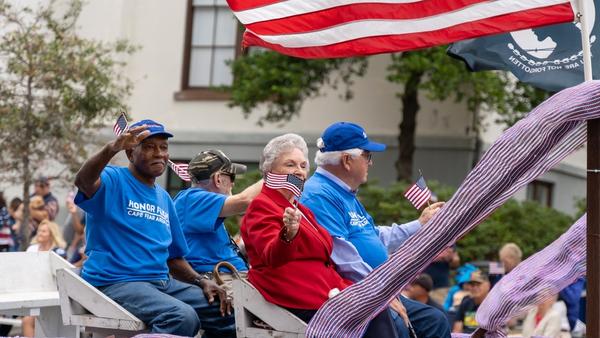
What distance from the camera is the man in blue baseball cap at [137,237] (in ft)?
23.7

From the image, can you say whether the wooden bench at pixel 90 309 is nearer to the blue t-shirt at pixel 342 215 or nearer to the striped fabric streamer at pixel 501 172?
the blue t-shirt at pixel 342 215

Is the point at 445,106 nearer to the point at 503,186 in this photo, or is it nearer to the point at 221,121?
the point at 221,121

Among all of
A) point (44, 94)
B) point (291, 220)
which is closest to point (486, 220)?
point (44, 94)

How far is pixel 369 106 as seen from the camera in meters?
23.3

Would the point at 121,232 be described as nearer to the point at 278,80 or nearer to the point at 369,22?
the point at 369,22

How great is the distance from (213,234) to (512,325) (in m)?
6.79

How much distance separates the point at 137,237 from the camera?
7523 millimetres

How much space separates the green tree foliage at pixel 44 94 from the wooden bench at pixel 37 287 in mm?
8507

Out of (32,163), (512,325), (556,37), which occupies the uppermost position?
(556,37)

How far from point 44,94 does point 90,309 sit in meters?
11.3

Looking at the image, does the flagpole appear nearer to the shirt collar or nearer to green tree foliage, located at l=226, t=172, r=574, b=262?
the shirt collar

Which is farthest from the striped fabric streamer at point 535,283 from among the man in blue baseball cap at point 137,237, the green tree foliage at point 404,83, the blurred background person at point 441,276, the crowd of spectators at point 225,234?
the green tree foliage at point 404,83

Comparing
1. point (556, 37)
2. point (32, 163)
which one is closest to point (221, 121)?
point (32, 163)

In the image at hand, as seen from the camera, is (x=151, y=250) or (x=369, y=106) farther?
(x=369, y=106)
